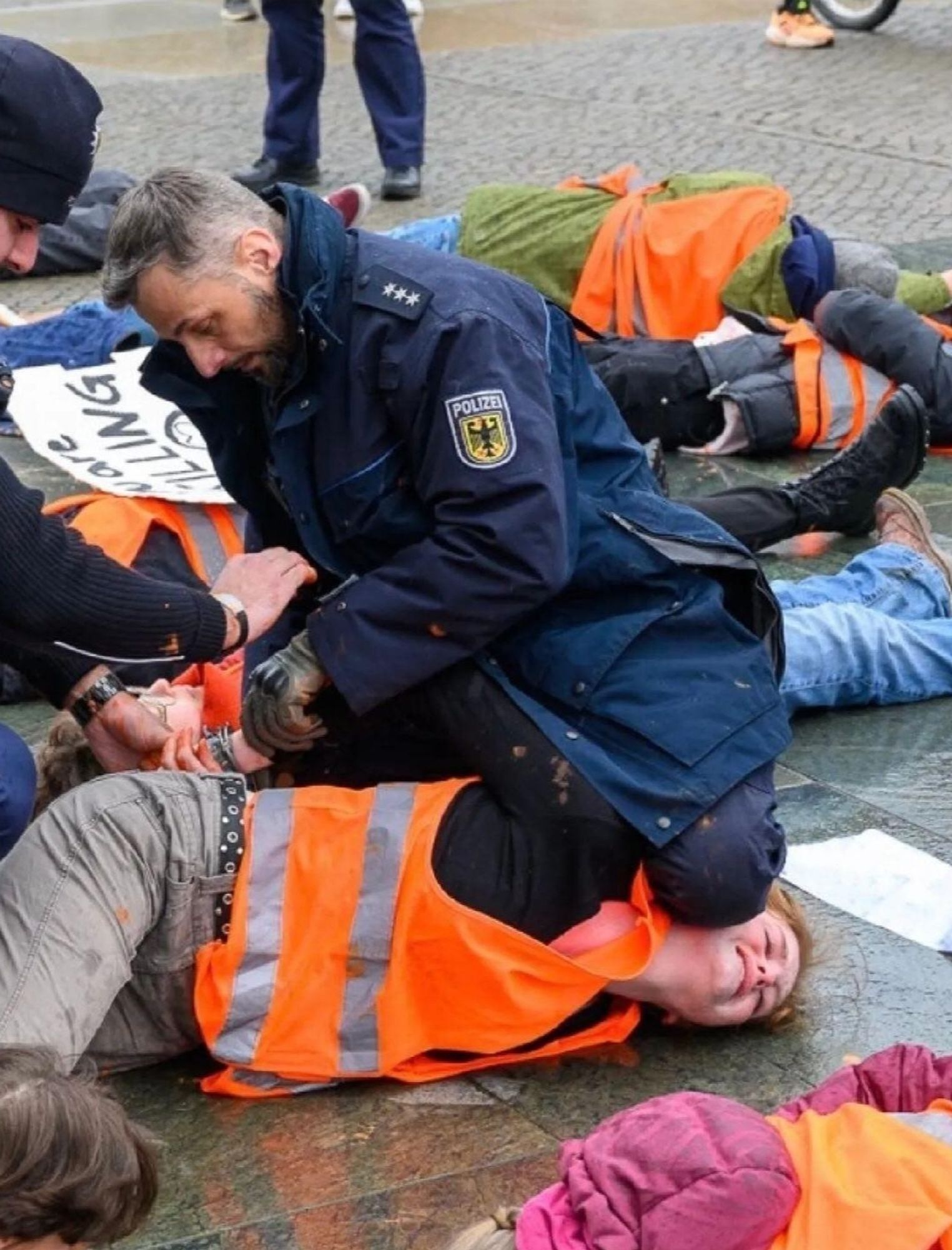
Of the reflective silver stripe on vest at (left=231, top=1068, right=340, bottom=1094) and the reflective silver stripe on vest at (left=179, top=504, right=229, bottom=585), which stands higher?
the reflective silver stripe on vest at (left=231, top=1068, right=340, bottom=1094)

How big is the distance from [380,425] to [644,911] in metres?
0.80

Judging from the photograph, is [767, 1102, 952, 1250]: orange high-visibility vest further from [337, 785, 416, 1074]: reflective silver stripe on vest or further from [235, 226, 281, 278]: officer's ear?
[235, 226, 281, 278]: officer's ear

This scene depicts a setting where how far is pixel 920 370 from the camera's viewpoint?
5.39m

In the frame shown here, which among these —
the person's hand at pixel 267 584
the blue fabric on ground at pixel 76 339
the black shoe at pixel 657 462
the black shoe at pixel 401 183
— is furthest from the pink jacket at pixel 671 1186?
the black shoe at pixel 401 183

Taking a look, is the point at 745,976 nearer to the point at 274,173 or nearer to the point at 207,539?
the point at 207,539

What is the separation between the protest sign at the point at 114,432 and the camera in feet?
14.6

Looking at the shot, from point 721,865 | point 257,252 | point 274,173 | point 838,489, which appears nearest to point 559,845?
point 721,865

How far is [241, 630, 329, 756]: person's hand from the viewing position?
3.19 metres

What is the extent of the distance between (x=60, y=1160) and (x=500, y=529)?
1.16m

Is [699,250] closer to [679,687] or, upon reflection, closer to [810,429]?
[810,429]

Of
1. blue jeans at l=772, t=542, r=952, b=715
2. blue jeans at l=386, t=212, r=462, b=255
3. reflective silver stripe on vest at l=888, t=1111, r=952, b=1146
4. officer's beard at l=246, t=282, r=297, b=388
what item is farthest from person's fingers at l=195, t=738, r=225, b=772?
blue jeans at l=386, t=212, r=462, b=255

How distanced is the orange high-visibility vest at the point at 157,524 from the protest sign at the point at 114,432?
1.2 inches

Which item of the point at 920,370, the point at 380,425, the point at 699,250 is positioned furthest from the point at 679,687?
the point at 699,250

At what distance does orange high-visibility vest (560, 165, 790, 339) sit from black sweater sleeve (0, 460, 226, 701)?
297cm
